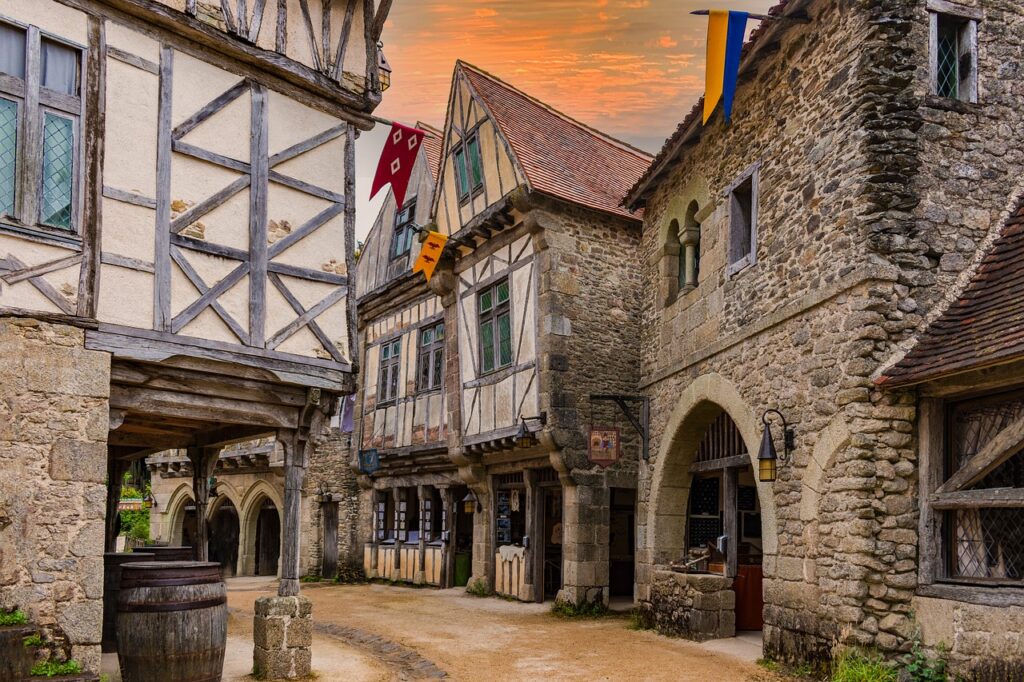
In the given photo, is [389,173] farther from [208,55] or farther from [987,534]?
[987,534]

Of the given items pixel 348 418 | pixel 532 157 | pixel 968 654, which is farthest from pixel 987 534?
pixel 348 418

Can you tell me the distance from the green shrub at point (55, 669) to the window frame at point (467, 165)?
8777 millimetres

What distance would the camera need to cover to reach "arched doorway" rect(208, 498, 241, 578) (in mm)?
20031

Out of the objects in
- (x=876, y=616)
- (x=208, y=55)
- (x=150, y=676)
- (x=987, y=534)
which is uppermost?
(x=208, y=55)

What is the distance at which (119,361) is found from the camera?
20.2 feet

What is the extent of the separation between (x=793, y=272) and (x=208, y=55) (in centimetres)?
501

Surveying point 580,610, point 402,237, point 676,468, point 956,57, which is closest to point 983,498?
point 956,57

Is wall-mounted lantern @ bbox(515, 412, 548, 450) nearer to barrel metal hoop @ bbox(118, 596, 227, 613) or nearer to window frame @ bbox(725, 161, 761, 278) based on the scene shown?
window frame @ bbox(725, 161, 761, 278)

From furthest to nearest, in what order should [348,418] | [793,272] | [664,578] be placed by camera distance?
[348,418] → [664,578] → [793,272]

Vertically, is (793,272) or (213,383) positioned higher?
(793,272)

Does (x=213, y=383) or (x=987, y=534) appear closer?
(x=987, y=534)

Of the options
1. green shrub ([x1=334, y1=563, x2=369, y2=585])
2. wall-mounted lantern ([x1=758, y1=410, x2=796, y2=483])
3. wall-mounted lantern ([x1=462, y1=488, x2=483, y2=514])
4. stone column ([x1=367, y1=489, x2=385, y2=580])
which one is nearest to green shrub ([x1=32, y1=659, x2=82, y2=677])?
wall-mounted lantern ([x1=758, y1=410, x2=796, y2=483])

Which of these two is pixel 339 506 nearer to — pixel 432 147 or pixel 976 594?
pixel 432 147

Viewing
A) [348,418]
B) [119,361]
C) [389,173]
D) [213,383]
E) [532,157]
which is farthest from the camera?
[348,418]
